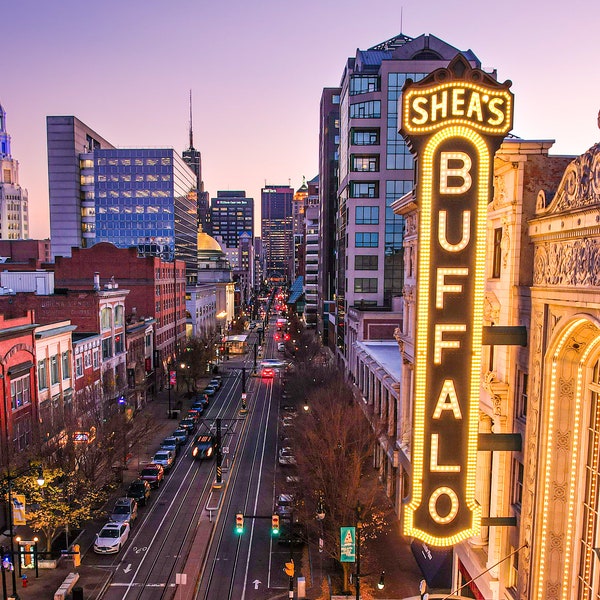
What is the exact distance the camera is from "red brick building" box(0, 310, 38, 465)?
34.0 metres

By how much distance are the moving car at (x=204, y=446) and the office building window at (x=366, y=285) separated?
1165 inches

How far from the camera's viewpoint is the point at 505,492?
1673cm

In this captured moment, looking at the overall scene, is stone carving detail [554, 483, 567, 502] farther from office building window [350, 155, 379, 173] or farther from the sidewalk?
office building window [350, 155, 379, 173]

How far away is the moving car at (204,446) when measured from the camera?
152 ft

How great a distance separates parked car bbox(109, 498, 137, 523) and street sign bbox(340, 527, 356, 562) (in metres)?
16.5

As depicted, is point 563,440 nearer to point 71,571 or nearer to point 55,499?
point 55,499

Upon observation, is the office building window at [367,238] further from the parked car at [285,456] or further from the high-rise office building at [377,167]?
the parked car at [285,456]

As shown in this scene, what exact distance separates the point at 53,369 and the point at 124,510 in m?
14.8

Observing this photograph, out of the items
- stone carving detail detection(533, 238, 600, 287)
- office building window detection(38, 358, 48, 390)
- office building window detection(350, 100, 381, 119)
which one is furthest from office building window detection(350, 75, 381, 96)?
stone carving detail detection(533, 238, 600, 287)

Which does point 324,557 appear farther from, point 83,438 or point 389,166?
→ point 389,166

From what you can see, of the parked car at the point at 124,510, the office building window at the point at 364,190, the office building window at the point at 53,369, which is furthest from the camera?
the office building window at the point at 364,190

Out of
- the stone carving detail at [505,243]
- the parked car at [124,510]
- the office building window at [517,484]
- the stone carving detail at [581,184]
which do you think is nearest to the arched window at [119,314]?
the parked car at [124,510]

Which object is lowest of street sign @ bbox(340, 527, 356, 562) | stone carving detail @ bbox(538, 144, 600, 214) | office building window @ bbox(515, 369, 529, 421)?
street sign @ bbox(340, 527, 356, 562)

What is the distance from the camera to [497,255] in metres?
17.5
